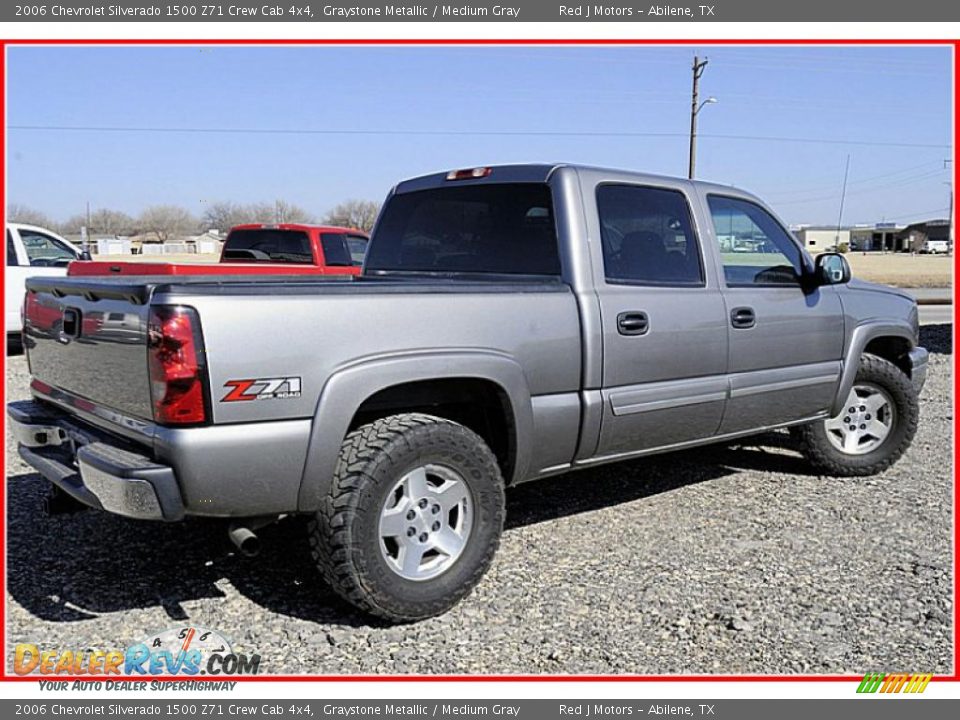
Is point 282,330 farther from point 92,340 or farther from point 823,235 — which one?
point 823,235

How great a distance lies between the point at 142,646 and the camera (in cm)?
352

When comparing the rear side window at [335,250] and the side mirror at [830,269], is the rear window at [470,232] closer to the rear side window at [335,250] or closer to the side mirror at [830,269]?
the side mirror at [830,269]

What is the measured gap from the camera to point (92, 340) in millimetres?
3600

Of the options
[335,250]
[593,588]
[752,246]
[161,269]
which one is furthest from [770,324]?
[335,250]

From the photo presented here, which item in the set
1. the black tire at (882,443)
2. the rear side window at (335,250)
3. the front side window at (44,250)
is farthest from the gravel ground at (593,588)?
the front side window at (44,250)

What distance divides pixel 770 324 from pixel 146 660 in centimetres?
359

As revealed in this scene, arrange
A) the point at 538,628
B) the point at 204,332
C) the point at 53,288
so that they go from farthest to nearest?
the point at 53,288
the point at 538,628
the point at 204,332

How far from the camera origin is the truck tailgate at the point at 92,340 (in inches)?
129

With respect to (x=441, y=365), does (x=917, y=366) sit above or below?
below

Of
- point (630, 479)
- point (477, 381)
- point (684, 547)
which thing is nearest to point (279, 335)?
point (477, 381)

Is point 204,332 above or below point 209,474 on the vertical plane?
above

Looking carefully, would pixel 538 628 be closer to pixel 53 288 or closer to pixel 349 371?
pixel 349 371

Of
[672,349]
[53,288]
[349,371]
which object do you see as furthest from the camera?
[672,349]

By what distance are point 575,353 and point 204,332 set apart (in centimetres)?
171
